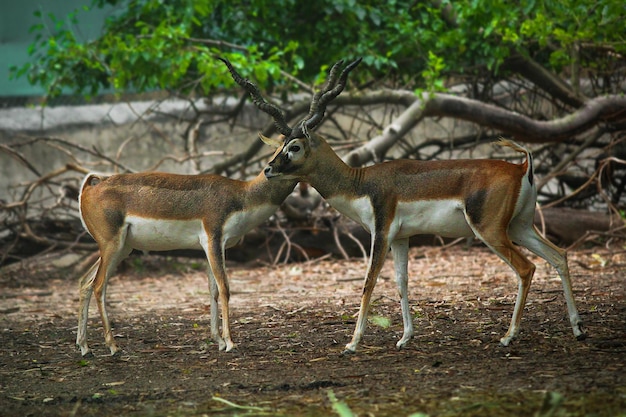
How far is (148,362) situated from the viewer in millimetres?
5398

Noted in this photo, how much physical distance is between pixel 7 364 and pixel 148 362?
0.99 meters

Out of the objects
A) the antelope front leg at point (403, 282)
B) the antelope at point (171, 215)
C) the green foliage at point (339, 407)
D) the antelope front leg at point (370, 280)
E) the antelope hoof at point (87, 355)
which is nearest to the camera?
the green foliage at point (339, 407)

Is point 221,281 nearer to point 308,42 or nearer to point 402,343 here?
point 402,343

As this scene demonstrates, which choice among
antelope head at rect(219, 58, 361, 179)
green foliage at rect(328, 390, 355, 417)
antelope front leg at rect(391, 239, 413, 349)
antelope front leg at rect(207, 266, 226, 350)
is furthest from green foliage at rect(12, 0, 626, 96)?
green foliage at rect(328, 390, 355, 417)

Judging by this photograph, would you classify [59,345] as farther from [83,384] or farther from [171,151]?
[171,151]

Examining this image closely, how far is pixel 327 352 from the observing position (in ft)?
17.7

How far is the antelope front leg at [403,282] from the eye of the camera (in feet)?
18.2

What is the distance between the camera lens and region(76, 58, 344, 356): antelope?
580 cm

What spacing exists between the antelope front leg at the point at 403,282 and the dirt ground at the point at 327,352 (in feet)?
0.40

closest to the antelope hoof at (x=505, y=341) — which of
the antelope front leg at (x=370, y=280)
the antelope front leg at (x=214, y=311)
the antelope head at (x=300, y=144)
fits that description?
the antelope front leg at (x=370, y=280)

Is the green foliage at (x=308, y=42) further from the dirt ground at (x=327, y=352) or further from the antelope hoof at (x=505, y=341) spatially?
the antelope hoof at (x=505, y=341)

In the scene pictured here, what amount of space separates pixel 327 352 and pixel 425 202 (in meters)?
1.17

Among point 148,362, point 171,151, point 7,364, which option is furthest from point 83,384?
point 171,151

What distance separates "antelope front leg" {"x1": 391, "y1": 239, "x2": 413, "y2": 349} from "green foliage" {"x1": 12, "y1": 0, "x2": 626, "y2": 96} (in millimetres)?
3621
